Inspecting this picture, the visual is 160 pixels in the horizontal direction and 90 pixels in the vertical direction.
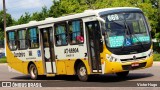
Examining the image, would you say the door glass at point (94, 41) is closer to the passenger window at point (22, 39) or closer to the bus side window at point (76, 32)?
the bus side window at point (76, 32)

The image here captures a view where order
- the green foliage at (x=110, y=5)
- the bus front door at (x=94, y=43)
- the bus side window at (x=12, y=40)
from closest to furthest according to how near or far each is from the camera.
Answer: the bus front door at (x=94, y=43) < the bus side window at (x=12, y=40) < the green foliage at (x=110, y=5)

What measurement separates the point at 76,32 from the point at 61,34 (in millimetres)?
1306

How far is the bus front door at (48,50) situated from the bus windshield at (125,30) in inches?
163

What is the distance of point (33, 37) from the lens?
22.0m

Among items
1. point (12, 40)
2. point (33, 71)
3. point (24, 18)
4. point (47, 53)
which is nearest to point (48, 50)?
point (47, 53)

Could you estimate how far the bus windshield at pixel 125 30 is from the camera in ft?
55.5

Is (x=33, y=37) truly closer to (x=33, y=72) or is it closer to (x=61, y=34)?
(x=33, y=72)

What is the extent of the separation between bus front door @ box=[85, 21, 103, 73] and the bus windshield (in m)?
0.44

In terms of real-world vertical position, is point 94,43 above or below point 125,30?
below

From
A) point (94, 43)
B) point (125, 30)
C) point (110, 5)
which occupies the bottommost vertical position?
point (94, 43)

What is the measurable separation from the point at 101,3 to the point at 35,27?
27.3 metres

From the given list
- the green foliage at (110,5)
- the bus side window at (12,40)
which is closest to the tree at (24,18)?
the green foliage at (110,5)

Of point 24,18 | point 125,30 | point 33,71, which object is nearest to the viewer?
point 125,30

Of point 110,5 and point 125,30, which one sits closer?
point 125,30
